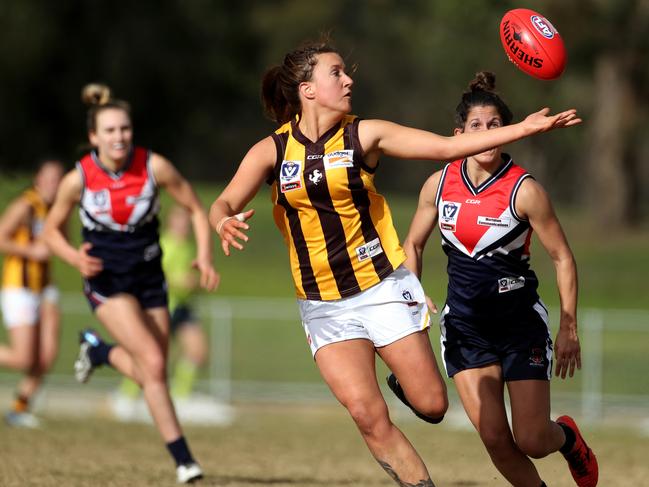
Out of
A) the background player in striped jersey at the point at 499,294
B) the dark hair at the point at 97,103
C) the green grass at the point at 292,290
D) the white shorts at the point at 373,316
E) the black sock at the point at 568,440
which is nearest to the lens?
the white shorts at the point at 373,316

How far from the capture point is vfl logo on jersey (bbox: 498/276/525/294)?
6.29m

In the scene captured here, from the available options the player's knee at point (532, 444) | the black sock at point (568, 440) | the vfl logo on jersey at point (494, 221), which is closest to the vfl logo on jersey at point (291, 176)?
the vfl logo on jersey at point (494, 221)

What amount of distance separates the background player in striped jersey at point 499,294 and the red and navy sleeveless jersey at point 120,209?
224 cm

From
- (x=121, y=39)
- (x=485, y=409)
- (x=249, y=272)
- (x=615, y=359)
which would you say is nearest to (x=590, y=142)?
(x=249, y=272)

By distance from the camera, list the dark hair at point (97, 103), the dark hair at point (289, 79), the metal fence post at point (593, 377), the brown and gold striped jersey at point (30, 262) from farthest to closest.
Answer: the metal fence post at point (593, 377)
the brown and gold striped jersey at point (30, 262)
the dark hair at point (97, 103)
the dark hair at point (289, 79)

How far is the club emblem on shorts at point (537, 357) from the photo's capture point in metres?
6.29

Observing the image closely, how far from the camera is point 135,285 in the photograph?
7988mm

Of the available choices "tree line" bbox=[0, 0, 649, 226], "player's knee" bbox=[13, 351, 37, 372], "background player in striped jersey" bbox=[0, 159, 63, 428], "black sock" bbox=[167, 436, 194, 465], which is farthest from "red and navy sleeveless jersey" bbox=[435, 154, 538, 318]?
"player's knee" bbox=[13, 351, 37, 372]

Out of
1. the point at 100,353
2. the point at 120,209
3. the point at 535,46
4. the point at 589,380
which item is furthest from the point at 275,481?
the point at 589,380

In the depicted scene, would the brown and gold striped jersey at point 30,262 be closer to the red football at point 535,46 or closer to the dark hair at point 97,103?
the dark hair at point 97,103

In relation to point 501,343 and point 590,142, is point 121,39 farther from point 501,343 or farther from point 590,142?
point 501,343

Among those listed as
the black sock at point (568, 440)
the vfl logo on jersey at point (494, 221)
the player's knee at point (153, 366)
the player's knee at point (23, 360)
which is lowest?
the black sock at point (568, 440)

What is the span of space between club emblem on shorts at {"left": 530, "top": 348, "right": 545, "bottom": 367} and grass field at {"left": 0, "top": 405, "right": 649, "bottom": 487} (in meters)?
1.86

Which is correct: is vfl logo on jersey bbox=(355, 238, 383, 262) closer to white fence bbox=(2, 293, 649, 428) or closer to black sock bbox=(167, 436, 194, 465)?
black sock bbox=(167, 436, 194, 465)
